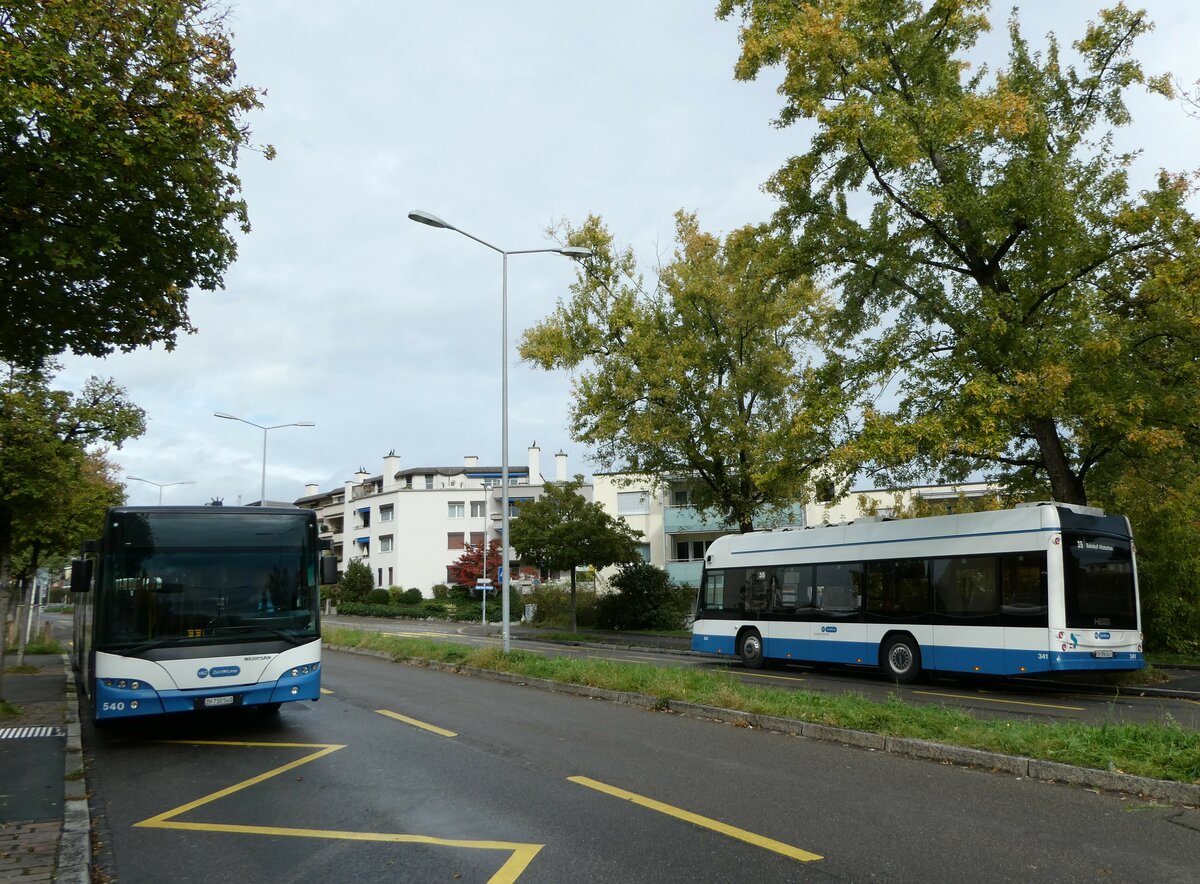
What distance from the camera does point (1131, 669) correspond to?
13.9 m

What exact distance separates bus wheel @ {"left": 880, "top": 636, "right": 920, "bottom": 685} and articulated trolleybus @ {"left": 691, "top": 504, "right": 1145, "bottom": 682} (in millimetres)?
22

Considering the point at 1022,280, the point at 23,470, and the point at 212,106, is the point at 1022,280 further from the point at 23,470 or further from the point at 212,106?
the point at 23,470

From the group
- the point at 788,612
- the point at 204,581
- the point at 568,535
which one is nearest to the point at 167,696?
the point at 204,581

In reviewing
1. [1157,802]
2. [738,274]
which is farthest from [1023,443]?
[1157,802]

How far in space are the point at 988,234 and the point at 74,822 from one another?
16083mm

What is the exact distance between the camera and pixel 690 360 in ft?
78.9

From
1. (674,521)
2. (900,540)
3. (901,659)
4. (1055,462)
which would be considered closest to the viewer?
(901,659)

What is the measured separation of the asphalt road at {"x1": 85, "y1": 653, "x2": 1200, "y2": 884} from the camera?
5168mm

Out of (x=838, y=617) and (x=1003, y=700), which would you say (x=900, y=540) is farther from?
(x=1003, y=700)

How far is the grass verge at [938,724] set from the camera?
7078 mm

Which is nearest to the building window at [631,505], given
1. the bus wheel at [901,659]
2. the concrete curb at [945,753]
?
the bus wheel at [901,659]

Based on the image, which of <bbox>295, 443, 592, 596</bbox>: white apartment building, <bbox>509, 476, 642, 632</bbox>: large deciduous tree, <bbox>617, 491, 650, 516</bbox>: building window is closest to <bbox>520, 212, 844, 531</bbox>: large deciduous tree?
<bbox>509, 476, 642, 632</bbox>: large deciduous tree

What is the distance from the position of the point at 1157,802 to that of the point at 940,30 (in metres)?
16.1

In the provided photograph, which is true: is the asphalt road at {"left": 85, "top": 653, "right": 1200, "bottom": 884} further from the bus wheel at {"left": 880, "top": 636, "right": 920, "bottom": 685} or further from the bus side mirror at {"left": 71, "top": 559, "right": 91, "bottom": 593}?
the bus wheel at {"left": 880, "top": 636, "right": 920, "bottom": 685}
